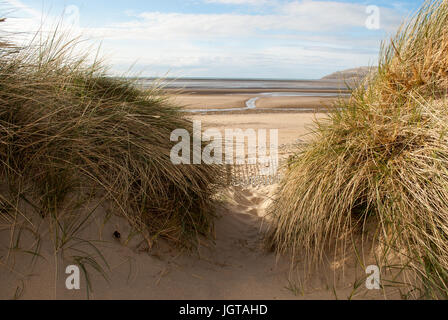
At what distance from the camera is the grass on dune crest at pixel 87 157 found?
2.40 metres

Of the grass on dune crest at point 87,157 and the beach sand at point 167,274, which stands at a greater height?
the grass on dune crest at point 87,157

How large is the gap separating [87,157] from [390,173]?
2.25m

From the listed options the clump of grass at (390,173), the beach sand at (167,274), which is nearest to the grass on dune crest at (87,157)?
the beach sand at (167,274)

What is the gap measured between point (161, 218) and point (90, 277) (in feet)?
2.29

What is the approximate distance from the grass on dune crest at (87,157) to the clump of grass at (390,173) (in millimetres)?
888

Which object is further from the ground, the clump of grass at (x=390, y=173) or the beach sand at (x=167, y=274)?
the clump of grass at (x=390, y=173)

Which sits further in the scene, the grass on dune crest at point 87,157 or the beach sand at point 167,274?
the grass on dune crest at point 87,157

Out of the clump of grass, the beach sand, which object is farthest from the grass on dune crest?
the clump of grass

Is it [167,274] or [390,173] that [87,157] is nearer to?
[167,274]

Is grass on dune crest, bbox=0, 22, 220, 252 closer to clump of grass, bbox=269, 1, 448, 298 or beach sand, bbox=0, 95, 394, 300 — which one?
beach sand, bbox=0, 95, 394, 300

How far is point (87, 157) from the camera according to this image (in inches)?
103

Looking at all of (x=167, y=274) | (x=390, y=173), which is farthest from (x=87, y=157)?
(x=390, y=173)

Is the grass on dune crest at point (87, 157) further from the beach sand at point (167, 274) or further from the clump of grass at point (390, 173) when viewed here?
the clump of grass at point (390, 173)

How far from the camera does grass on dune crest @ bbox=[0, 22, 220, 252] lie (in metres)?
2.40
